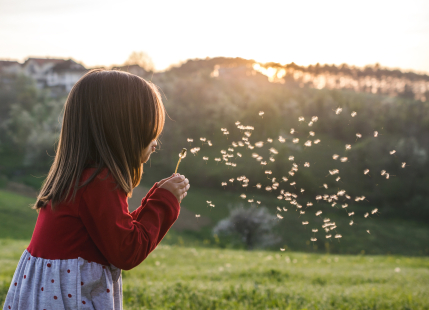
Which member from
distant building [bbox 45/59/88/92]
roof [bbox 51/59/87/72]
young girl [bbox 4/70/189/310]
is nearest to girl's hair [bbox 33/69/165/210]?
young girl [bbox 4/70/189/310]

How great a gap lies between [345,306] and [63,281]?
181 inches

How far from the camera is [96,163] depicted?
2018 mm

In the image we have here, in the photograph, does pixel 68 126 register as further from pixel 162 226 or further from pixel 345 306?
pixel 345 306

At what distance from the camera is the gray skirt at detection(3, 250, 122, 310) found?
1891mm

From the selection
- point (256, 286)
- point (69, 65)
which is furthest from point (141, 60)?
point (256, 286)

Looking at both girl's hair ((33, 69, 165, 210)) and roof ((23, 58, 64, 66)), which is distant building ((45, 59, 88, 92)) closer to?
roof ((23, 58, 64, 66))

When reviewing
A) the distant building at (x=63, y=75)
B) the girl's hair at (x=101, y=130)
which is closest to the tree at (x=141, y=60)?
the distant building at (x=63, y=75)

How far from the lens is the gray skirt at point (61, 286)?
6.20 ft

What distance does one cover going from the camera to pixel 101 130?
2012mm

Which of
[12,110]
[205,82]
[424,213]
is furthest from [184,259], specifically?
[12,110]

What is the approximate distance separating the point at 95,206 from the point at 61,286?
50 cm

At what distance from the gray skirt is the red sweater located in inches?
1.9

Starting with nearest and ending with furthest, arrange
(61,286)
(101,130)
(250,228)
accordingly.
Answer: (61,286)
(101,130)
(250,228)

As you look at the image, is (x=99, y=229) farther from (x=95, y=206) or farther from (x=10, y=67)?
(x=10, y=67)
